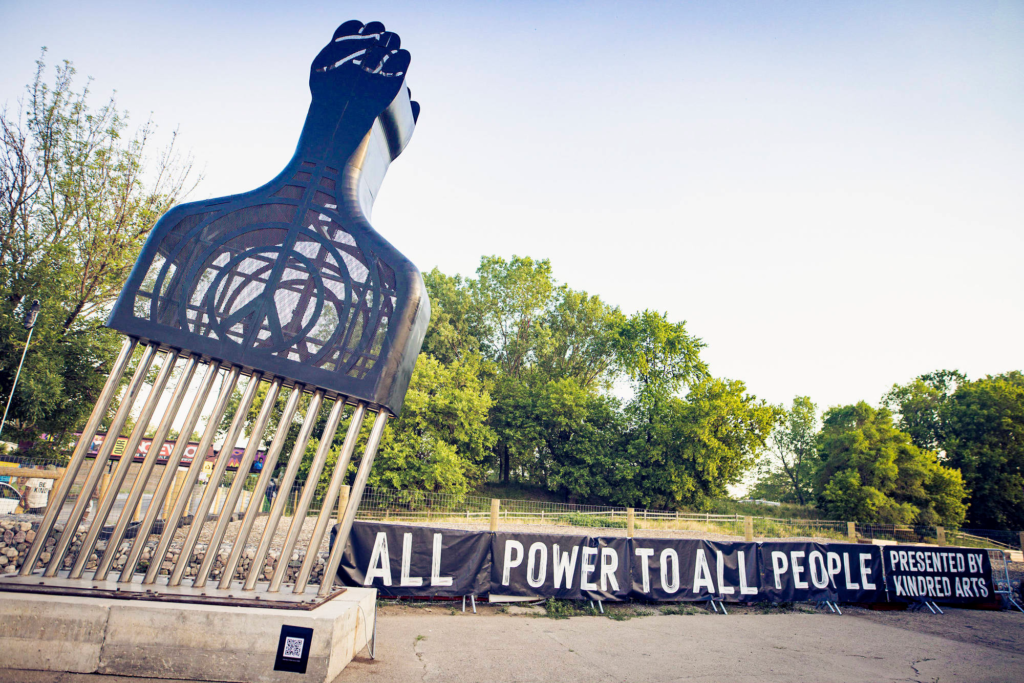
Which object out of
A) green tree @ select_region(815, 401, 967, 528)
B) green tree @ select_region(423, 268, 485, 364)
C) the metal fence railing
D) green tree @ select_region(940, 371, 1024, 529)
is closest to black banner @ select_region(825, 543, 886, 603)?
the metal fence railing

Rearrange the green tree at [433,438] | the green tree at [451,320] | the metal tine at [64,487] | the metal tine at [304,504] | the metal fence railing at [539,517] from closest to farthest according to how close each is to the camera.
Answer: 1. the metal tine at [64,487]
2. the metal tine at [304,504]
3. the metal fence railing at [539,517]
4. the green tree at [433,438]
5. the green tree at [451,320]

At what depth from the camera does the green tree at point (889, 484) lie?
31.9 meters

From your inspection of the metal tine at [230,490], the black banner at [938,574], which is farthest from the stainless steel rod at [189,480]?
the black banner at [938,574]

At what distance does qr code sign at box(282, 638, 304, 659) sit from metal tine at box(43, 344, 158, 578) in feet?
8.50

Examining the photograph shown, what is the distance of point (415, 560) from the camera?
8.63 meters

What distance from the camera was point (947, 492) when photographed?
3384 centimetres

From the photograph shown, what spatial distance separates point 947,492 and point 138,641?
42.9 metres

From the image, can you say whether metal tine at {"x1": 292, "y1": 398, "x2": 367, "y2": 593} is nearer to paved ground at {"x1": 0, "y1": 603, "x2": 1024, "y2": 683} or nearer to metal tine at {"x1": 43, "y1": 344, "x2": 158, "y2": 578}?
paved ground at {"x1": 0, "y1": 603, "x2": 1024, "y2": 683}

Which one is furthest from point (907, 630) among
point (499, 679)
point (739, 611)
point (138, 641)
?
point (138, 641)

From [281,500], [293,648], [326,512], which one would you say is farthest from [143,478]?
[293,648]

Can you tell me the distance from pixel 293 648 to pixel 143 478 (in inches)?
92.1

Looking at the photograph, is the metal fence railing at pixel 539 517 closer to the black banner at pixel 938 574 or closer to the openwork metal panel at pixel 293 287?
the black banner at pixel 938 574

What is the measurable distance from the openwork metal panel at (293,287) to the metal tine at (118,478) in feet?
1.43

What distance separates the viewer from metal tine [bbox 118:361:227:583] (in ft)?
17.2
